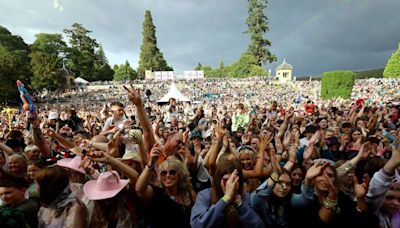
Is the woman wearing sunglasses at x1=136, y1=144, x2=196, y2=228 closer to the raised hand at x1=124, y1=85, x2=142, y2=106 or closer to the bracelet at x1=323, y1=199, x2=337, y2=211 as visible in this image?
the raised hand at x1=124, y1=85, x2=142, y2=106

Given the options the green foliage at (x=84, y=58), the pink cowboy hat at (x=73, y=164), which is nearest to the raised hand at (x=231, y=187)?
the pink cowboy hat at (x=73, y=164)

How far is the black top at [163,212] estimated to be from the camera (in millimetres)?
1978

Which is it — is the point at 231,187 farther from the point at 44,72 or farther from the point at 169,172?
the point at 44,72

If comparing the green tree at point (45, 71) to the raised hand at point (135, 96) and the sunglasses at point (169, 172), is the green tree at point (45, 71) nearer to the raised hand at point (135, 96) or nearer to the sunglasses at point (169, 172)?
the raised hand at point (135, 96)

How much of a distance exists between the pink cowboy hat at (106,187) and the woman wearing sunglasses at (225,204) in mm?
597

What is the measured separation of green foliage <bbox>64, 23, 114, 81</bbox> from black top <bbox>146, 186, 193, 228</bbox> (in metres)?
69.8

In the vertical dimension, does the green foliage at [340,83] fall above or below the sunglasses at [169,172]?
above


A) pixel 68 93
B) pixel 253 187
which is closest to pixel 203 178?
pixel 253 187

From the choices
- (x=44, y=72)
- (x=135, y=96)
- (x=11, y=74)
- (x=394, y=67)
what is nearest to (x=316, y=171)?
(x=135, y=96)

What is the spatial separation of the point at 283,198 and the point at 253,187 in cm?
46

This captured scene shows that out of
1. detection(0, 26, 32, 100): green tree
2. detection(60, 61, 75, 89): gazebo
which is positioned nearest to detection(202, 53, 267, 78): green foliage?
detection(60, 61, 75, 89): gazebo

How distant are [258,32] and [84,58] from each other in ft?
145

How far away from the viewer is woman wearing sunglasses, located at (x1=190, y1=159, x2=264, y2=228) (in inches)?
66.9

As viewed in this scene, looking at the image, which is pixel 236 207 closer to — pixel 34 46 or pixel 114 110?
pixel 114 110
